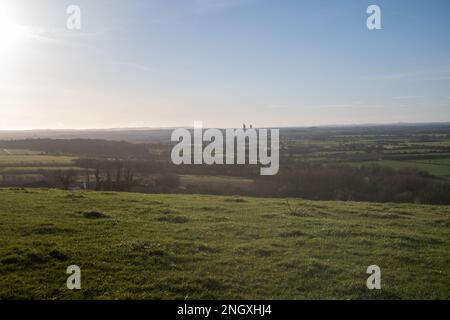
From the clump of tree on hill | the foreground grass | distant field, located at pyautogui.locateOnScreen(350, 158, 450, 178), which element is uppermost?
the foreground grass

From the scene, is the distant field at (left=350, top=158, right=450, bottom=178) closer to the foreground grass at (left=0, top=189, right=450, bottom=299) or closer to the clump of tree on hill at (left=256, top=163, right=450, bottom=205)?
the clump of tree on hill at (left=256, top=163, right=450, bottom=205)

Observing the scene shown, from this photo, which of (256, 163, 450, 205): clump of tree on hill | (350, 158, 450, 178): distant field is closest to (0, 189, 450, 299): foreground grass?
(256, 163, 450, 205): clump of tree on hill

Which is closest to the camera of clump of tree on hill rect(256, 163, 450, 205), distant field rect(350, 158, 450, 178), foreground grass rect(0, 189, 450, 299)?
foreground grass rect(0, 189, 450, 299)

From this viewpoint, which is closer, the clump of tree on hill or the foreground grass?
the foreground grass

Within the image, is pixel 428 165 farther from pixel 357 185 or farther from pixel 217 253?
pixel 217 253

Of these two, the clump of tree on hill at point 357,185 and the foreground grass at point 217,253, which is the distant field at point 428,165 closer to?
the clump of tree on hill at point 357,185

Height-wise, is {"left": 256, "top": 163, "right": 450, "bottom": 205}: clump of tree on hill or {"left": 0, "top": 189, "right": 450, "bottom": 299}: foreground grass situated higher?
{"left": 0, "top": 189, "right": 450, "bottom": 299}: foreground grass

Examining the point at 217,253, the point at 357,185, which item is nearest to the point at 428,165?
the point at 357,185

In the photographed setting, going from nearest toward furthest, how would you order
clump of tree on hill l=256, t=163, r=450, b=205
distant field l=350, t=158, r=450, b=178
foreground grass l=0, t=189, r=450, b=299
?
1. foreground grass l=0, t=189, r=450, b=299
2. clump of tree on hill l=256, t=163, r=450, b=205
3. distant field l=350, t=158, r=450, b=178

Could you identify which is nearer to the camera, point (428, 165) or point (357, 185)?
point (357, 185)
